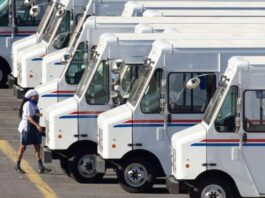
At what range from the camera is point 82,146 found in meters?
26.3

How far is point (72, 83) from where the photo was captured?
29.2 meters

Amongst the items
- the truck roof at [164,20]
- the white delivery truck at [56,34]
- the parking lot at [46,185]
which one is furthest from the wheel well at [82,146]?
the white delivery truck at [56,34]

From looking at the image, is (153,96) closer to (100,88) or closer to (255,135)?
(100,88)

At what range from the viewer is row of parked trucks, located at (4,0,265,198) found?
22641mm

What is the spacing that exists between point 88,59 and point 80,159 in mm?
2283

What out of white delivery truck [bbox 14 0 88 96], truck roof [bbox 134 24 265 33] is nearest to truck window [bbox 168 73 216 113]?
truck roof [bbox 134 24 265 33]

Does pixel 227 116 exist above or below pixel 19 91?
above

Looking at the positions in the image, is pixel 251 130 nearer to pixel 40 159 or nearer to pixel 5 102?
pixel 40 159

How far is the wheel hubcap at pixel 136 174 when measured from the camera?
2502 cm

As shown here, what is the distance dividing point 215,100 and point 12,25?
18174 millimetres

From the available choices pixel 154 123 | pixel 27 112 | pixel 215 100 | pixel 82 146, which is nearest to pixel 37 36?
pixel 27 112

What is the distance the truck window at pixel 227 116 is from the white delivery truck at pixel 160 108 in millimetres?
1816

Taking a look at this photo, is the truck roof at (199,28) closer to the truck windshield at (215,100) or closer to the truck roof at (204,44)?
the truck roof at (204,44)

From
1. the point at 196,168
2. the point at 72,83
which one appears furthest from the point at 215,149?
the point at 72,83
